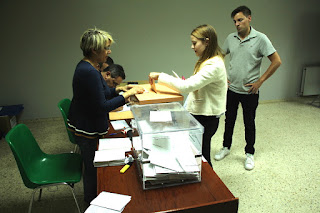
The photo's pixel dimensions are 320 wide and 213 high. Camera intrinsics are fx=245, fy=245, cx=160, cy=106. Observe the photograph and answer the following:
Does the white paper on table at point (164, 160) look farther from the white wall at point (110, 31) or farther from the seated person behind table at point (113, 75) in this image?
the white wall at point (110, 31)

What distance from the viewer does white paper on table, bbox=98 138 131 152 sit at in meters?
1.67

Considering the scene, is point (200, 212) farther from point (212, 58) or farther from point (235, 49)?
point (235, 49)

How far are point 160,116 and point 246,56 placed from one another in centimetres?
150

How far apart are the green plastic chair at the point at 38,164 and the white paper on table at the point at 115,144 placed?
1.22 feet

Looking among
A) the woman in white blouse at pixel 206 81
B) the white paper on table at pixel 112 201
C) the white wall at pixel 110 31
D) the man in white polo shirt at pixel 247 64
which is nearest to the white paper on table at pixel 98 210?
the white paper on table at pixel 112 201

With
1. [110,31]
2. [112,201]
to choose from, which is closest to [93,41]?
[112,201]

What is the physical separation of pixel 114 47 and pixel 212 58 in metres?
2.90

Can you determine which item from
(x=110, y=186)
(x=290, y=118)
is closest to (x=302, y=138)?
(x=290, y=118)

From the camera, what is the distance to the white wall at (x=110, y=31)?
3895mm

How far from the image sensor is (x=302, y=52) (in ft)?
16.6

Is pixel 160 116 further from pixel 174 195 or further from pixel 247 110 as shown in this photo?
pixel 247 110

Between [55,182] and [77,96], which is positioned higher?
[77,96]

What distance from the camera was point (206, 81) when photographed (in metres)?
1.65

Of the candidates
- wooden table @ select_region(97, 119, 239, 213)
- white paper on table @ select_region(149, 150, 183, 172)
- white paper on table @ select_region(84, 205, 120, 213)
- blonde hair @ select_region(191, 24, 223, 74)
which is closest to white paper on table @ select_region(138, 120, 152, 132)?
white paper on table @ select_region(149, 150, 183, 172)
